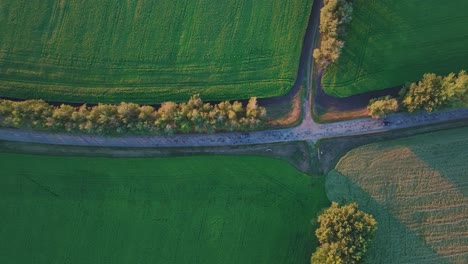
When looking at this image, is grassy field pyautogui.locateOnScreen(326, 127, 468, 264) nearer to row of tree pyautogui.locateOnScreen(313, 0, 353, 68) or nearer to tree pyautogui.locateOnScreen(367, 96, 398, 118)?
tree pyautogui.locateOnScreen(367, 96, 398, 118)

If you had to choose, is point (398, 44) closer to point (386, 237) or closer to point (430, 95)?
point (430, 95)

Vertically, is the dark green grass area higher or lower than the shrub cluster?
lower

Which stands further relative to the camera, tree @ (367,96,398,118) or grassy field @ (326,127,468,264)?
grassy field @ (326,127,468,264)

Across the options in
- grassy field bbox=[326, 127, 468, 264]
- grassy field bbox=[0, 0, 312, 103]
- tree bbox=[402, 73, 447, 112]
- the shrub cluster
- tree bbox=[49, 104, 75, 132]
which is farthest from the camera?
grassy field bbox=[0, 0, 312, 103]

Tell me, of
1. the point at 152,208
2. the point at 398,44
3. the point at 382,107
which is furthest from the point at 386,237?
the point at 152,208

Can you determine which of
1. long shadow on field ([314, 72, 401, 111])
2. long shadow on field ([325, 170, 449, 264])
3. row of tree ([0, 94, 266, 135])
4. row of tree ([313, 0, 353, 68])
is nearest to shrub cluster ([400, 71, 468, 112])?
long shadow on field ([314, 72, 401, 111])
